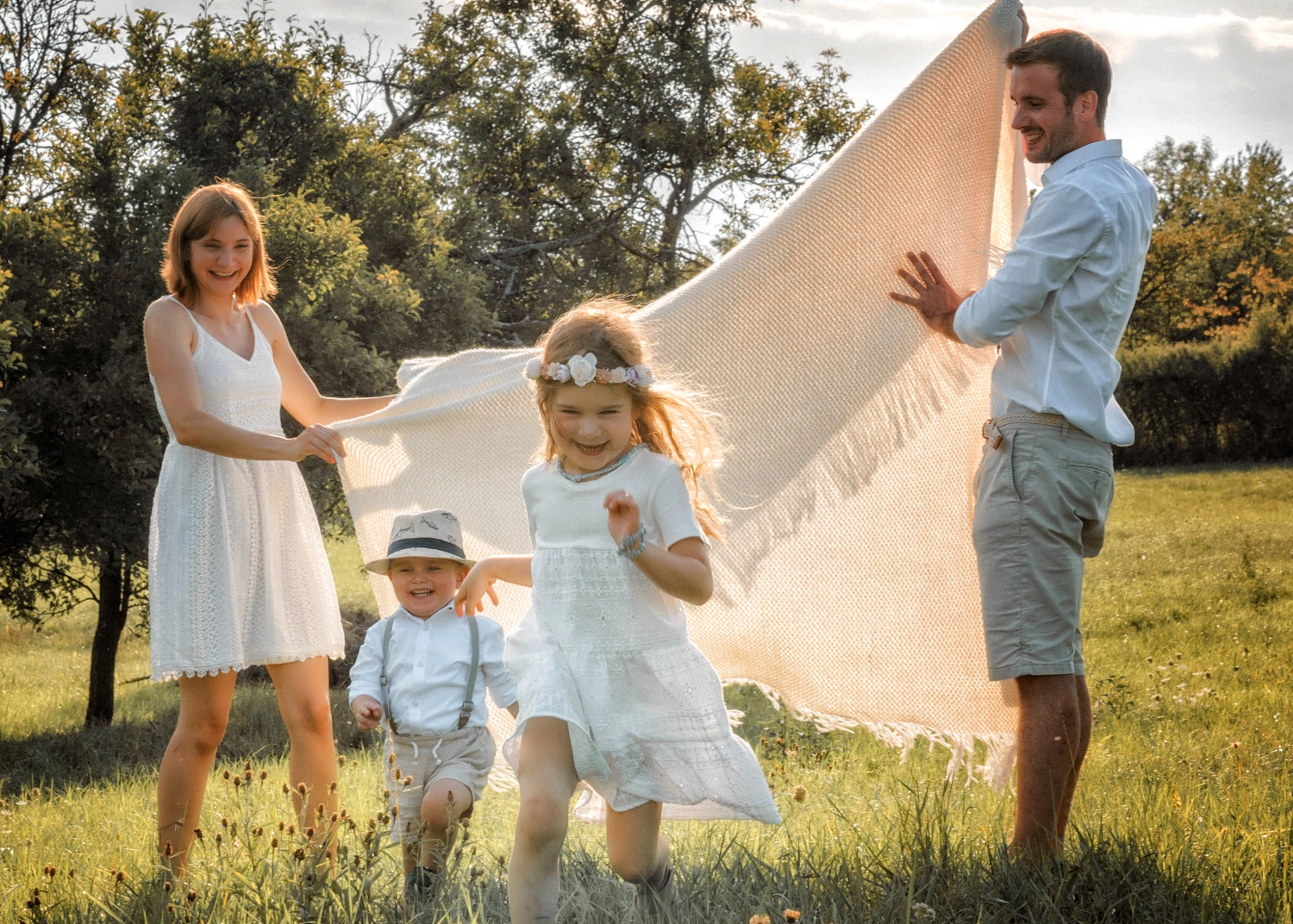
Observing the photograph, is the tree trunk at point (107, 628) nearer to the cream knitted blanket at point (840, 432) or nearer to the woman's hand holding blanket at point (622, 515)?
the cream knitted blanket at point (840, 432)

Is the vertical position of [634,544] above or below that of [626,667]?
above

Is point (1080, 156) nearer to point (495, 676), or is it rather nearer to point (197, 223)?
point (495, 676)

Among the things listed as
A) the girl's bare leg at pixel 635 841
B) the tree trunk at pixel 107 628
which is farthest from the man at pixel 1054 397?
the tree trunk at pixel 107 628

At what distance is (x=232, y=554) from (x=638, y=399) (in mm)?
1486

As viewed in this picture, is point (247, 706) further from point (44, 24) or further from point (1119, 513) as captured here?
point (1119, 513)

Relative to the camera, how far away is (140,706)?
30.3 ft

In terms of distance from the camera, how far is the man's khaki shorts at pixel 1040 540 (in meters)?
3.01

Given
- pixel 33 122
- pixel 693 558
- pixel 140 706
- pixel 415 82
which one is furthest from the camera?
pixel 415 82

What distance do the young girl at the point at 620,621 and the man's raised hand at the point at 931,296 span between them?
888 millimetres

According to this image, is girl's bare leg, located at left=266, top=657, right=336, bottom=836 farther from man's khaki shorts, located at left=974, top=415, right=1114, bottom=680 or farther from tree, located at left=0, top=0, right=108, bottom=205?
tree, located at left=0, top=0, right=108, bottom=205

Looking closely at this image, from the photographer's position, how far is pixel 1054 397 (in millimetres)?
2977

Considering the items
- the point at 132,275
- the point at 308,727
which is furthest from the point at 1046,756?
the point at 132,275

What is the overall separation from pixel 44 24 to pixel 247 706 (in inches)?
199

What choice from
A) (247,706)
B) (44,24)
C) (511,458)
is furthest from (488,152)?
(511,458)
